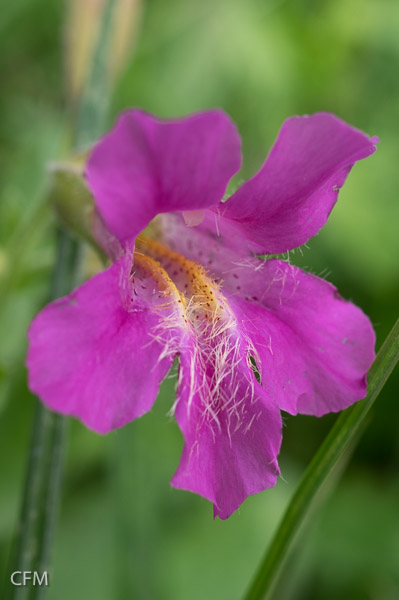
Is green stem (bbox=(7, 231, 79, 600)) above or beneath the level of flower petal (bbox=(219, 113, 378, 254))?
beneath

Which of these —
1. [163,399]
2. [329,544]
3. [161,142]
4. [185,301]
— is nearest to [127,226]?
[161,142]

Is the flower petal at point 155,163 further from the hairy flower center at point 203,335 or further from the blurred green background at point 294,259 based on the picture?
the blurred green background at point 294,259

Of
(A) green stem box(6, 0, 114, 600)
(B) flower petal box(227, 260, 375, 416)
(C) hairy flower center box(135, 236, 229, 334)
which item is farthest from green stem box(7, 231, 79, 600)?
(B) flower petal box(227, 260, 375, 416)

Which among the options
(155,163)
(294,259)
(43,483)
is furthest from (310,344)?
(294,259)

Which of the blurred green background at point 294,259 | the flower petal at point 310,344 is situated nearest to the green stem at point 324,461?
the flower petal at point 310,344

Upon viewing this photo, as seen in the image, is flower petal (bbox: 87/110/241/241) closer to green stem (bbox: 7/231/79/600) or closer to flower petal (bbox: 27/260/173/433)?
flower petal (bbox: 27/260/173/433)

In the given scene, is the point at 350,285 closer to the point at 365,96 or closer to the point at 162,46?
the point at 365,96
